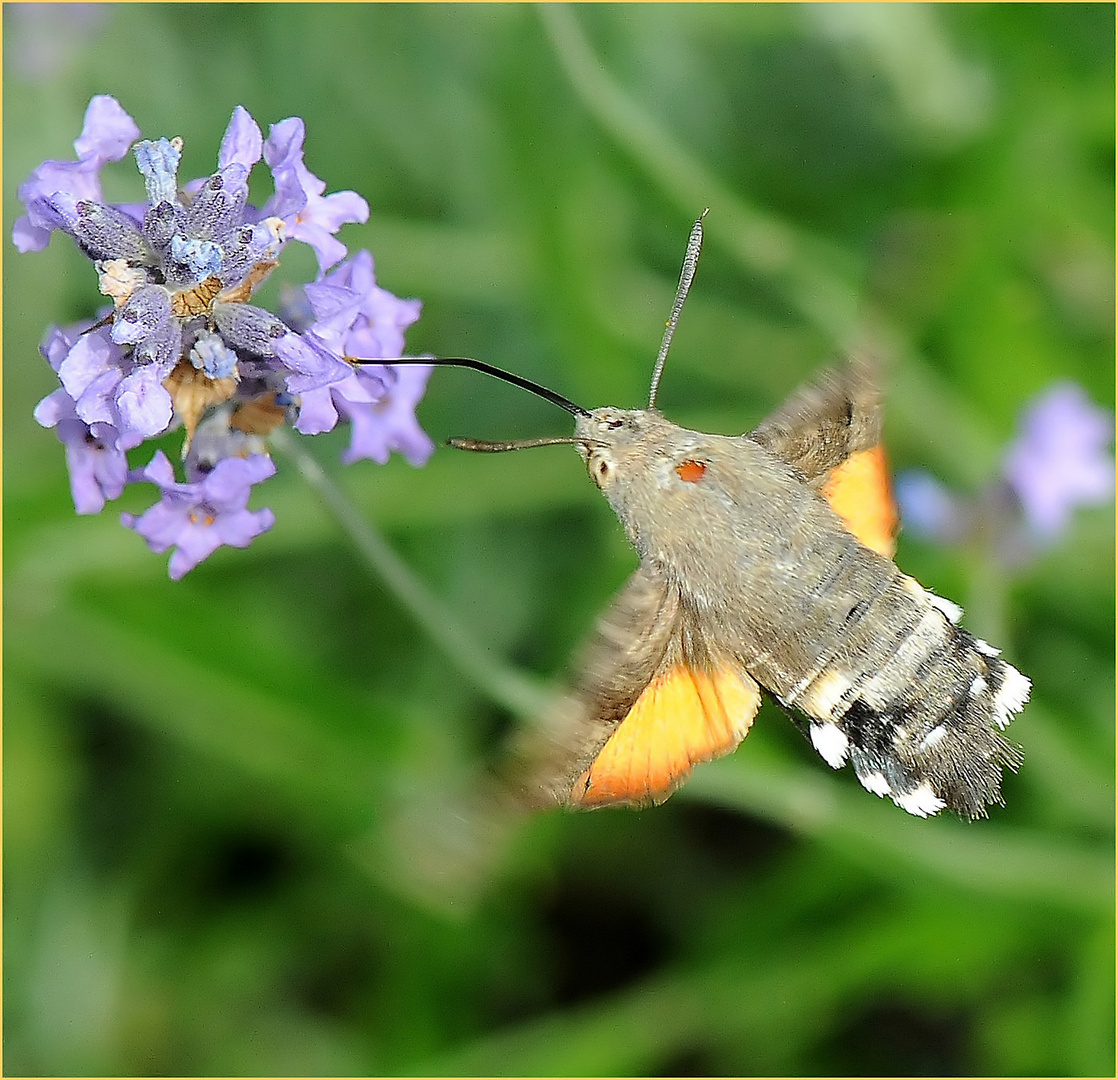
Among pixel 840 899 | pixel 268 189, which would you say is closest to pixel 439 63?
pixel 268 189

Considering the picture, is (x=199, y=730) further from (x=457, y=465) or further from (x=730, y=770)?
(x=730, y=770)

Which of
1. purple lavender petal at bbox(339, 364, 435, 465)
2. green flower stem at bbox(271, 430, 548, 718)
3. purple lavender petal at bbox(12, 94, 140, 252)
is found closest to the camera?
purple lavender petal at bbox(12, 94, 140, 252)

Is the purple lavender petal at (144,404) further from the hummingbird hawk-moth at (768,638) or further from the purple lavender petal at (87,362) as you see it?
the hummingbird hawk-moth at (768,638)

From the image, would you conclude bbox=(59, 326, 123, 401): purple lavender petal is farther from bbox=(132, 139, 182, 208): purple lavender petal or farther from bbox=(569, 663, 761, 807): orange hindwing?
bbox=(569, 663, 761, 807): orange hindwing

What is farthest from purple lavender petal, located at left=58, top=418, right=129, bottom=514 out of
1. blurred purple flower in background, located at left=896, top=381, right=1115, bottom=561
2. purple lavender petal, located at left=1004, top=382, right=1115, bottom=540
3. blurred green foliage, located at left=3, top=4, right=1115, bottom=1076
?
purple lavender petal, located at left=1004, top=382, right=1115, bottom=540

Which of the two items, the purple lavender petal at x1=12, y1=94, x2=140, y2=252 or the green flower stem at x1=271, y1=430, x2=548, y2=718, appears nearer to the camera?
the purple lavender petal at x1=12, y1=94, x2=140, y2=252

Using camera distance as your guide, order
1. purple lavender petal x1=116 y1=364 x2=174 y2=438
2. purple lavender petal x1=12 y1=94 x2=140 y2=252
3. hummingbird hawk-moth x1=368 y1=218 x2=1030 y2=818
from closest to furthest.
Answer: purple lavender petal x1=116 y1=364 x2=174 y2=438 → purple lavender petal x1=12 y1=94 x2=140 y2=252 → hummingbird hawk-moth x1=368 y1=218 x2=1030 y2=818
